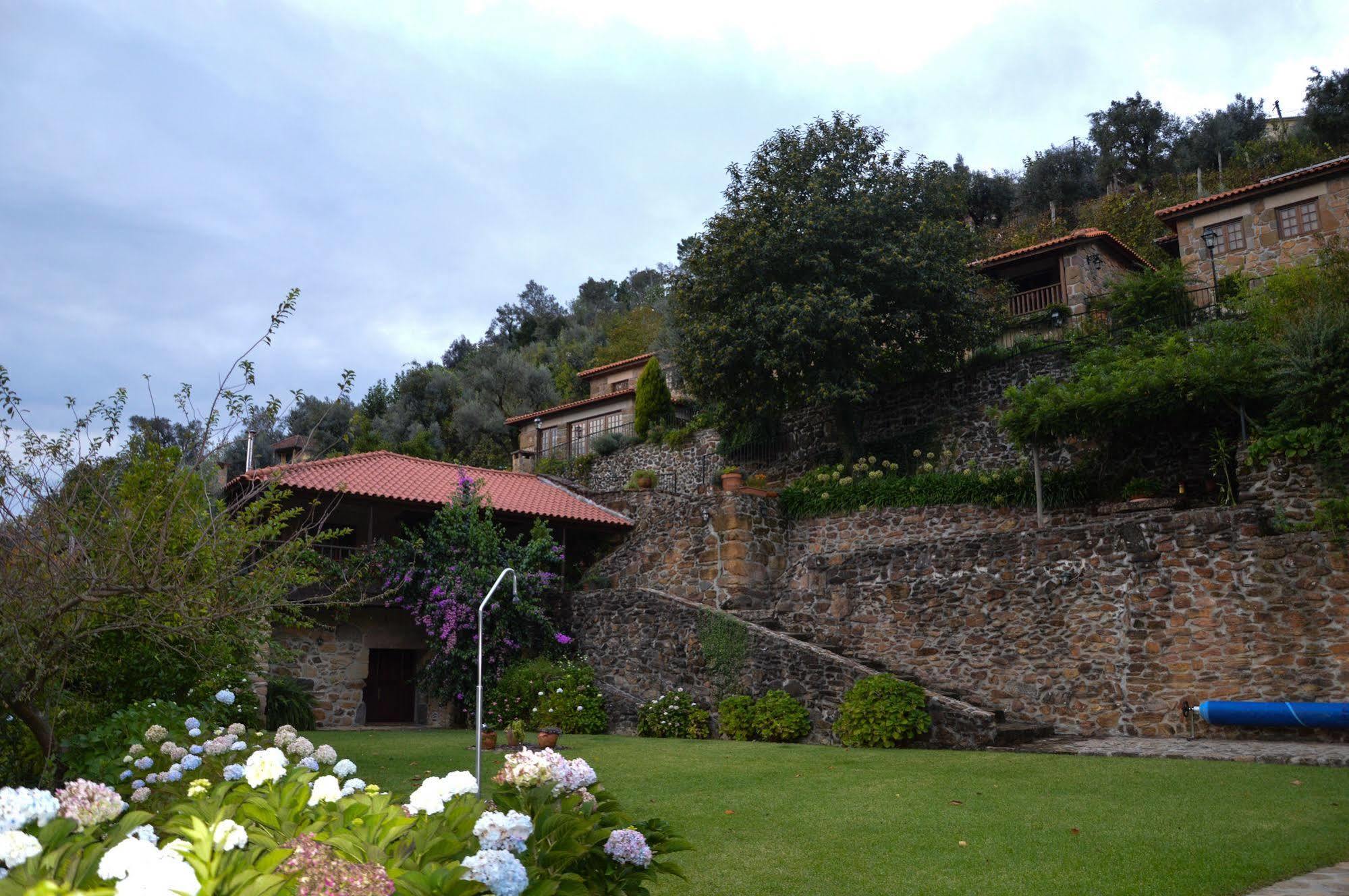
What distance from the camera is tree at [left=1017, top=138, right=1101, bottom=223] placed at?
128ft

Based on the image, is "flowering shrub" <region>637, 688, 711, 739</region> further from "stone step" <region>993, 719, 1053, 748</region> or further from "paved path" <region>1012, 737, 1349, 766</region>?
"paved path" <region>1012, 737, 1349, 766</region>

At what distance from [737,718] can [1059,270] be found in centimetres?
1582

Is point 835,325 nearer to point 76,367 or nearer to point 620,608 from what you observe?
point 620,608

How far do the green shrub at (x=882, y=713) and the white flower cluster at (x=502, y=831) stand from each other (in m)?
9.97

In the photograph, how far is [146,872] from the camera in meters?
2.12

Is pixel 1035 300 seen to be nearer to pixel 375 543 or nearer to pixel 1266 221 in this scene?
pixel 1266 221

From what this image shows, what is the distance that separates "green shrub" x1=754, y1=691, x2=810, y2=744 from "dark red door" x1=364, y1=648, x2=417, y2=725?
824 cm

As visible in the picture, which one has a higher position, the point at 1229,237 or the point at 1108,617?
the point at 1229,237

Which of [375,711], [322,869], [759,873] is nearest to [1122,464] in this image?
[759,873]

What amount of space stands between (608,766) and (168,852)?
9000 millimetres

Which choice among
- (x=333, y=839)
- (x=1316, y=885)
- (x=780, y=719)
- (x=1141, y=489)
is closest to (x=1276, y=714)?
(x=1141, y=489)

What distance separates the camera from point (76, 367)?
781cm

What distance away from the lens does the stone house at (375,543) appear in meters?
18.2

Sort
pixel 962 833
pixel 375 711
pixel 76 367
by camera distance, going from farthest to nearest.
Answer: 1. pixel 375 711
2. pixel 76 367
3. pixel 962 833
